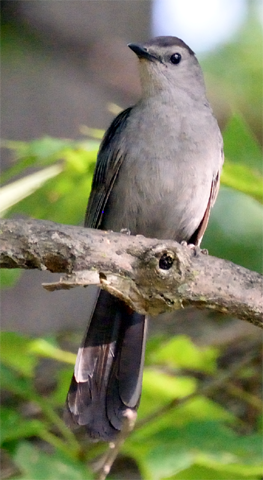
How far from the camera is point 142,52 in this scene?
104 inches

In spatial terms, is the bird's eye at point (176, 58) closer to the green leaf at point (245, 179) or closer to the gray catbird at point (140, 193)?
the gray catbird at point (140, 193)

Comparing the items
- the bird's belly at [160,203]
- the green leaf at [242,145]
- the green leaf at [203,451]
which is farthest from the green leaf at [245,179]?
→ the green leaf at [203,451]

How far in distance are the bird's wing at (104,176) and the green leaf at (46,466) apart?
105 centimetres

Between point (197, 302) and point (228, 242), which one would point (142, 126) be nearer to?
point (228, 242)

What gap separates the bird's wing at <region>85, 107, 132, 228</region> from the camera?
8.11ft

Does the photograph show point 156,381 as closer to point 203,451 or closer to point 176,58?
point 203,451

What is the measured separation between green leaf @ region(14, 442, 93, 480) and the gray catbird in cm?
45

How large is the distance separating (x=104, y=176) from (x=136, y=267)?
95cm

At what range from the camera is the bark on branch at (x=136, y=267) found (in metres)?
1.51

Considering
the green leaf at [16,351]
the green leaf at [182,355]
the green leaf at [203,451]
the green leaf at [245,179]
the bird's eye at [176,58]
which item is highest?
the bird's eye at [176,58]

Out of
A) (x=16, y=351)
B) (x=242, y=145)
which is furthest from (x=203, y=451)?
(x=242, y=145)

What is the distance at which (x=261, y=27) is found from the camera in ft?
19.6

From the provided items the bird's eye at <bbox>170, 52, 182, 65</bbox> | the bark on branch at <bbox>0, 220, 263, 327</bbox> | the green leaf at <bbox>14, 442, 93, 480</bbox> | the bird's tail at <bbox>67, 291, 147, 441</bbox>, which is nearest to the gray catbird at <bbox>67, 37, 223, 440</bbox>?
the bird's tail at <bbox>67, 291, 147, 441</bbox>

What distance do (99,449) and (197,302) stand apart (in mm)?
738
